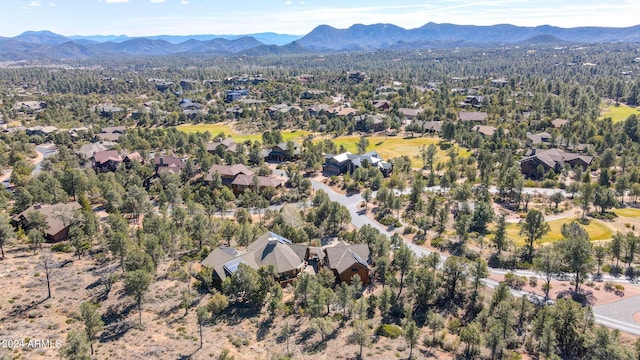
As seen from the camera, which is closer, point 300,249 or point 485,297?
point 485,297

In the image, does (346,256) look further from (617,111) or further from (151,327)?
(617,111)

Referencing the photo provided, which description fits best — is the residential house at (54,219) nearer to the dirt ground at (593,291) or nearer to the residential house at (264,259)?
the residential house at (264,259)

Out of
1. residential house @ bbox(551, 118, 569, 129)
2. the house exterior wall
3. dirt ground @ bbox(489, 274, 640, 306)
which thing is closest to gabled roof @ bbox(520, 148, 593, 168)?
residential house @ bbox(551, 118, 569, 129)

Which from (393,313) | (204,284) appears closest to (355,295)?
(393,313)

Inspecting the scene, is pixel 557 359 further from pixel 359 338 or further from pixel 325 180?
pixel 325 180

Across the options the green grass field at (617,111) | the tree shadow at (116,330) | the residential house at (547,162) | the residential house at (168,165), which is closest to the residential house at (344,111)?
the residential house at (547,162)
